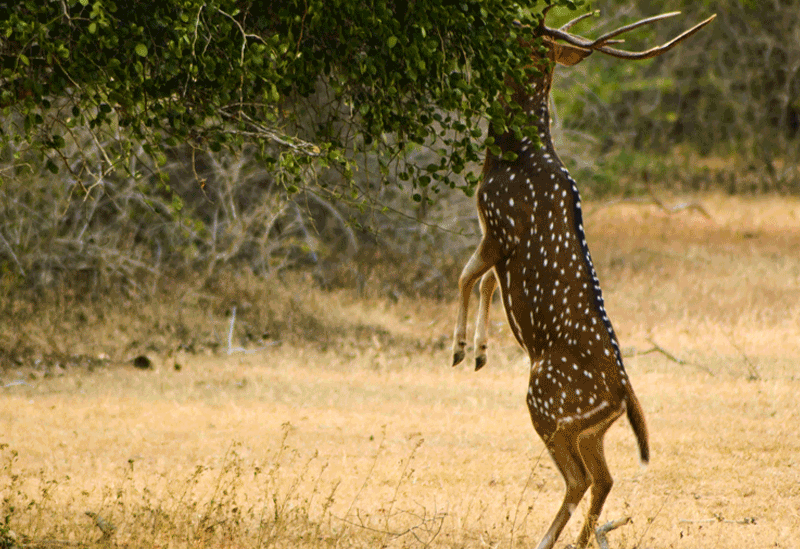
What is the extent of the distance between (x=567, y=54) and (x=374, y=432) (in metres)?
Result: 5.32

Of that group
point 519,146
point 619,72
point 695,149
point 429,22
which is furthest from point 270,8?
point 695,149

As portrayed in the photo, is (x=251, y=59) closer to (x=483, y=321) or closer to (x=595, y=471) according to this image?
(x=483, y=321)

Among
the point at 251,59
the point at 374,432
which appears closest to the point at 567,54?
the point at 251,59

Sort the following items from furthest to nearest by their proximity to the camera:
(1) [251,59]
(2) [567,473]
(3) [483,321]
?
(3) [483,321] → (2) [567,473] → (1) [251,59]

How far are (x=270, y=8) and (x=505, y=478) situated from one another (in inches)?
199

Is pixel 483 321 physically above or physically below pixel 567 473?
above

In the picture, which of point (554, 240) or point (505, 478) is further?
point (505, 478)

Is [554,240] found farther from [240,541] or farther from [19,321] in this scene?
[19,321]

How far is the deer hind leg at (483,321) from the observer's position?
712cm

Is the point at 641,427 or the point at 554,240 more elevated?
the point at 554,240

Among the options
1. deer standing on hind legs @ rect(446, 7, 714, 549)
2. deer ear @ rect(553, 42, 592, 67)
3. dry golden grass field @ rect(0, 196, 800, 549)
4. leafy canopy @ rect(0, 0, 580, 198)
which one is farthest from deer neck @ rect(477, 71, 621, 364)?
dry golden grass field @ rect(0, 196, 800, 549)

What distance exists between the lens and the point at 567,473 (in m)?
6.36

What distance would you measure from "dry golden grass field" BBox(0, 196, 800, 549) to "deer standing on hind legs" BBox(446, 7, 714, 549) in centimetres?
105

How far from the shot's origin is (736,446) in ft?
32.2
